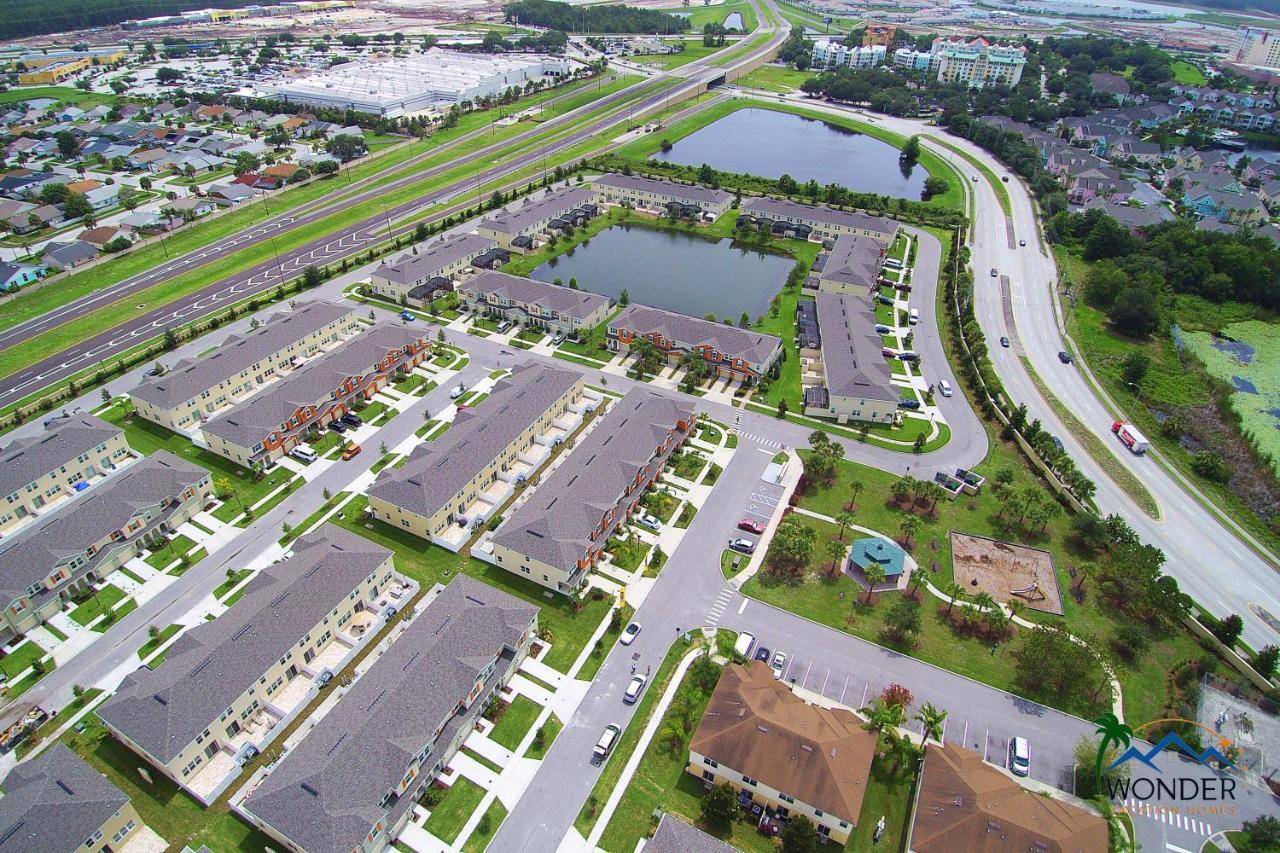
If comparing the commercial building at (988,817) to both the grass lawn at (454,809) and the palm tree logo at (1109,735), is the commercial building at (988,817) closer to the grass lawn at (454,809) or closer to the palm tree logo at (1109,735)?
the palm tree logo at (1109,735)

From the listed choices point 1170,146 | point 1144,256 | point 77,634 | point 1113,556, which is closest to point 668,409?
point 1113,556

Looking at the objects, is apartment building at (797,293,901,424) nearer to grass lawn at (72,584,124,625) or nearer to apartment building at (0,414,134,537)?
grass lawn at (72,584,124,625)

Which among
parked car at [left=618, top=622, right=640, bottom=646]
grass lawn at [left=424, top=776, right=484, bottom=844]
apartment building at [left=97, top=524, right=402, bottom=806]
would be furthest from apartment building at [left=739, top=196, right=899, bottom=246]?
grass lawn at [left=424, top=776, right=484, bottom=844]

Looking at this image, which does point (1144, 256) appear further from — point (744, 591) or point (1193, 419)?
point (744, 591)

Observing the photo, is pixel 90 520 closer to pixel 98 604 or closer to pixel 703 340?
pixel 98 604

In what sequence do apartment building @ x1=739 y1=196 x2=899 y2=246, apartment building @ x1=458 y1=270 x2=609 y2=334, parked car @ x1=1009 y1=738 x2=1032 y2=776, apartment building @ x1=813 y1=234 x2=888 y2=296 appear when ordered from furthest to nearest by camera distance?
apartment building @ x1=739 y1=196 x2=899 y2=246 < apartment building @ x1=813 y1=234 x2=888 y2=296 < apartment building @ x1=458 y1=270 x2=609 y2=334 < parked car @ x1=1009 y1=738 x2=1032 y2=776

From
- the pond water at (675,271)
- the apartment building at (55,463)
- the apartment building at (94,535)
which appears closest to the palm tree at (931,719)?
the pond water at (675,271)
